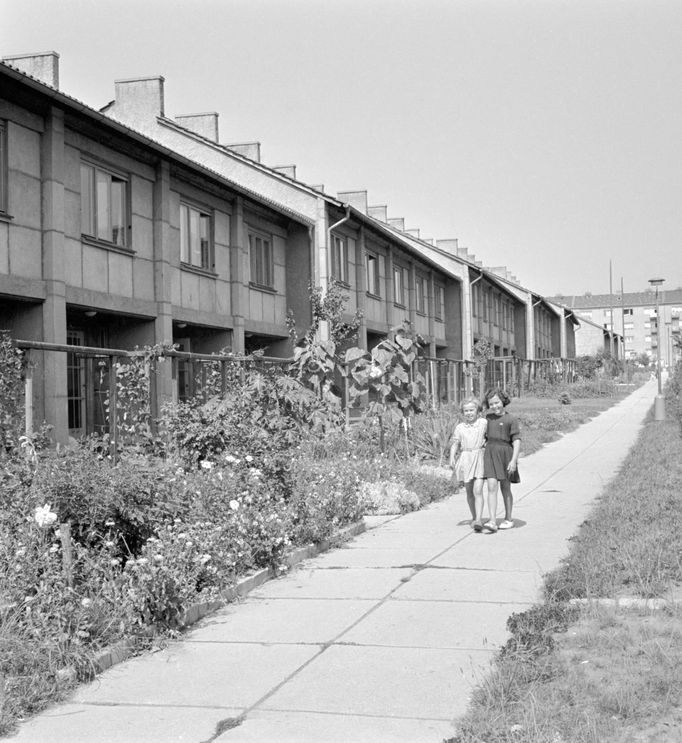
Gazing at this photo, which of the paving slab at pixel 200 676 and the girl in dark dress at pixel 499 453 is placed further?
the girl in dark dress at pixel 499 453

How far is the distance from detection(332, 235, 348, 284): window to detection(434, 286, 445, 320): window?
13473 mm

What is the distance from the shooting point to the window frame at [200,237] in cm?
2059

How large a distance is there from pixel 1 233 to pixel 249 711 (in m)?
11.7

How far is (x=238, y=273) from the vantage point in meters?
22.5

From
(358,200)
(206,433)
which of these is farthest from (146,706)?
(358,200)

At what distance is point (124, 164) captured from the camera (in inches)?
718

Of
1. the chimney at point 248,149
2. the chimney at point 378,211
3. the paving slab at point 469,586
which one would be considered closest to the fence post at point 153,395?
the paving slab at point 469,586

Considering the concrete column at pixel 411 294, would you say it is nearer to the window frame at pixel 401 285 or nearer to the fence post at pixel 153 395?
the window frame at pixel 401 285

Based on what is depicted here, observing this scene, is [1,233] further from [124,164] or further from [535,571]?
[535,571]

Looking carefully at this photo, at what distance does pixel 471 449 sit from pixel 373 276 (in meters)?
21.6

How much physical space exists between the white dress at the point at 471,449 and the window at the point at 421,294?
2662 centimetres

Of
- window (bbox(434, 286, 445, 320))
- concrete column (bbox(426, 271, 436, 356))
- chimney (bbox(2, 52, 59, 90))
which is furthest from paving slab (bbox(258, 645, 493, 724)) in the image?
window (bbox(434, 286, 445, 320))

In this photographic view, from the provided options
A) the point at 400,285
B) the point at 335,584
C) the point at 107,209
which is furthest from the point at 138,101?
the point at 335,584

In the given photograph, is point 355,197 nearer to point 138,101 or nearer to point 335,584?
point 138,101
